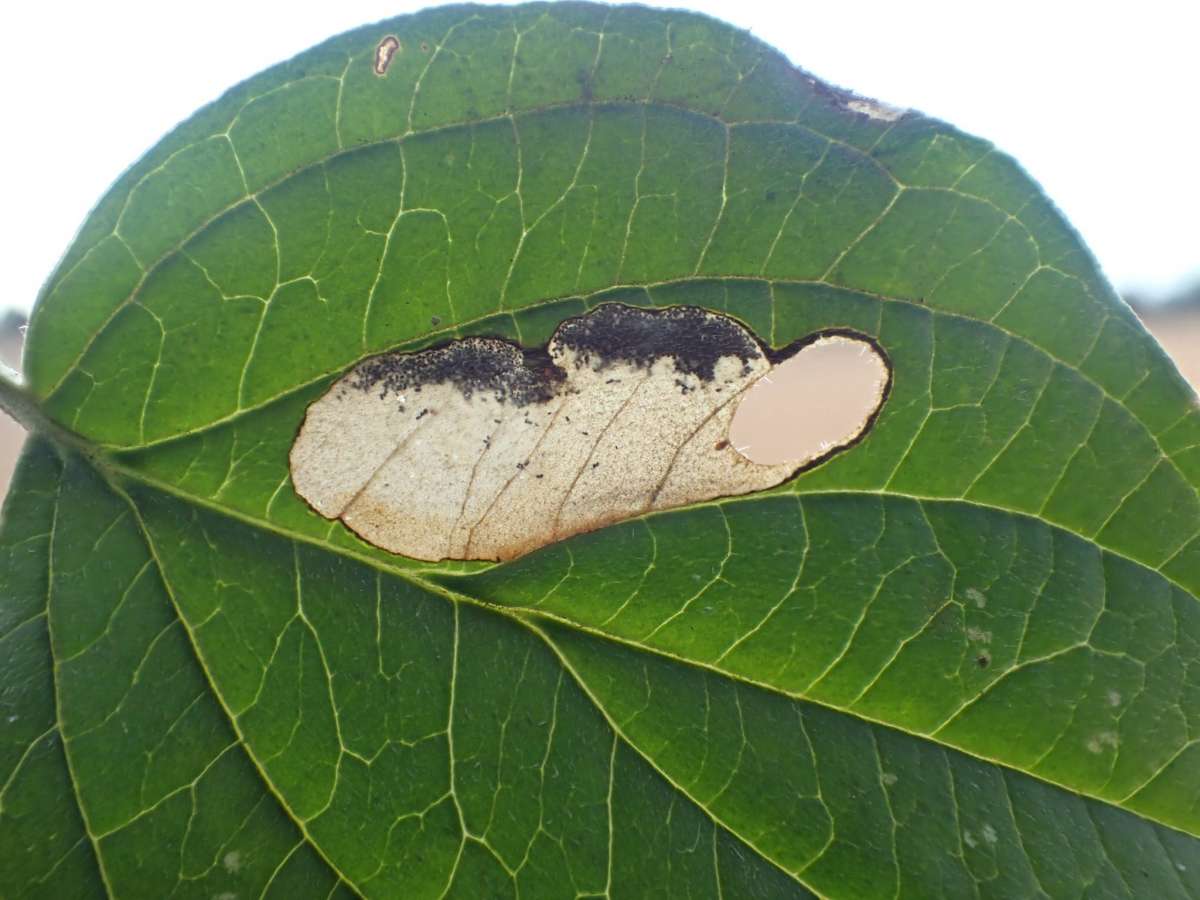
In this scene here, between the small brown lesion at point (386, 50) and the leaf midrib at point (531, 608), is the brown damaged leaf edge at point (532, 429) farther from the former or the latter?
the small brown lesion at point (386, 50)

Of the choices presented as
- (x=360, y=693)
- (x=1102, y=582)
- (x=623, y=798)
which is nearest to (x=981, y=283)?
(x=1102, y=582)

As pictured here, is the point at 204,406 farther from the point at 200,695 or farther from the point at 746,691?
the point at 746,691

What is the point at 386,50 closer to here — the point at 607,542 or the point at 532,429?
the point at 532,429

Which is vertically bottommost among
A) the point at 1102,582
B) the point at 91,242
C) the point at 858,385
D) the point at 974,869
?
the point at 974,869

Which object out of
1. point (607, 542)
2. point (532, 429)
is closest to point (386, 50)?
point (532, 429)

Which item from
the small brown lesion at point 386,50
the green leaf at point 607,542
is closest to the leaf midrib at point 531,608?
the green leaf at point 607,542
